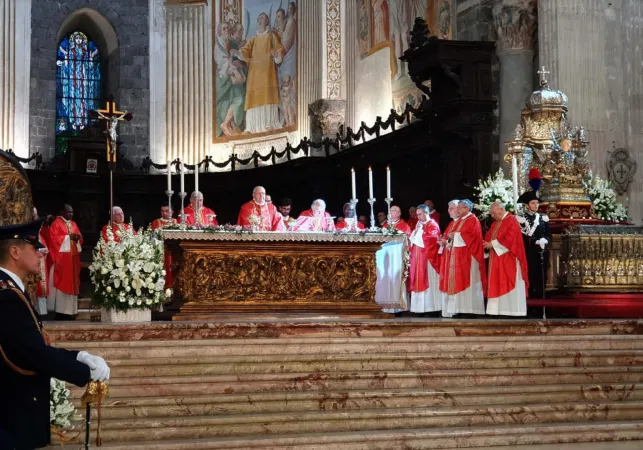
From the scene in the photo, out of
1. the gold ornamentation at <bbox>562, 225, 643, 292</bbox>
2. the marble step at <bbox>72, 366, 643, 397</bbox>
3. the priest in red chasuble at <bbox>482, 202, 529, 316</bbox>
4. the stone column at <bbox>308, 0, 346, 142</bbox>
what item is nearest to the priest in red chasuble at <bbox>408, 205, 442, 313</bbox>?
the priest in red chasuble at <bbox>482, 202, 529, 316</bbox>

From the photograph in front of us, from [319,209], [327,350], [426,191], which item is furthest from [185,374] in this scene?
[426,191]

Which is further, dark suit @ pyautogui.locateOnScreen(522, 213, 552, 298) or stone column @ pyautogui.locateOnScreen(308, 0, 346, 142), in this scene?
stone column @ pyautogui.locateOnScreen(308, 0, 346, 142)

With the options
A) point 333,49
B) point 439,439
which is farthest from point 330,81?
point 439,439

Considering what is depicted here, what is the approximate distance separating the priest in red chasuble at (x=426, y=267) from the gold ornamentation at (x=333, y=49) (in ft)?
28.7

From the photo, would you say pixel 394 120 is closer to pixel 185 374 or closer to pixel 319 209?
pixel 319 209

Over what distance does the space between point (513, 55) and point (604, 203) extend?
3.38m

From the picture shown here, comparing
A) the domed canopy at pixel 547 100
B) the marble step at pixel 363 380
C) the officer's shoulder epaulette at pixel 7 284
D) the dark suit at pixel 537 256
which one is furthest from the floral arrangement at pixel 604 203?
the officer's shoulder epaulette at pixel 7 284

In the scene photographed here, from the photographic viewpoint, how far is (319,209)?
14383mm

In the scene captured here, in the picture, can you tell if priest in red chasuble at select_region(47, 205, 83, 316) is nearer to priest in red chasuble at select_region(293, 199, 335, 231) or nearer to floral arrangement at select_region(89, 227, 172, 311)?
priest in red chasuble at select_region(293, 199, 335, 231)

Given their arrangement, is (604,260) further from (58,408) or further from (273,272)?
(58,408)

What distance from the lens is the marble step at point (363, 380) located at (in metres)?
8.73

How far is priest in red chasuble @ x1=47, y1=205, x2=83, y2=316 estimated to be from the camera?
1567 cm

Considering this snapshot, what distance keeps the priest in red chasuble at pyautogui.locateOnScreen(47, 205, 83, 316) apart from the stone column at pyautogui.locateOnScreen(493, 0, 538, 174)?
6.73m

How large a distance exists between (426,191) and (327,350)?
8595 mm
